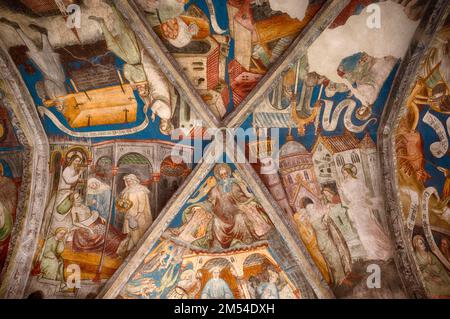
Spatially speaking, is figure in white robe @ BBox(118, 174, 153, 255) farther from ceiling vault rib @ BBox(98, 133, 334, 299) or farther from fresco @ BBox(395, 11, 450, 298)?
fresco @ BBox(395, 11, 450, 298)

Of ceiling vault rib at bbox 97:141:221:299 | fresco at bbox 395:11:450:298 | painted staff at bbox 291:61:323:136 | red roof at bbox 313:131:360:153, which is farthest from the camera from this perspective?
ceiling vault rib at bbox 97:141:221:299

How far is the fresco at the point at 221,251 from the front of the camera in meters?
9.05

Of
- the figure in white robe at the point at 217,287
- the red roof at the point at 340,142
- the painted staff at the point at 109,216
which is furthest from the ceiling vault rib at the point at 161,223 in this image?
the red roof at the point at 340,142

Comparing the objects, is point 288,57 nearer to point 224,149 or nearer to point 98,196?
point 224,149

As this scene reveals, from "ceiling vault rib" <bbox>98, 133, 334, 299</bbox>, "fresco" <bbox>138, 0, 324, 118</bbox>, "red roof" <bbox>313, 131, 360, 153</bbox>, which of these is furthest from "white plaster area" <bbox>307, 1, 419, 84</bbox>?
"ceiling vault rib" <bbox>98, 133, 334, 299</bbox>

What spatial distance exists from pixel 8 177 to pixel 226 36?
165 inches

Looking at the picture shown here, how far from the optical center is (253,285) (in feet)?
30.2

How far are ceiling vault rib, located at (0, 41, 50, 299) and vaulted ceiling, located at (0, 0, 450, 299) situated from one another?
0.03 m

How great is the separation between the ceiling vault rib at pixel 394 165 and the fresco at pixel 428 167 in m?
0.09

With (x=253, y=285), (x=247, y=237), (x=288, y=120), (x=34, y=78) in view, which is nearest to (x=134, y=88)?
(x=34, y=78)

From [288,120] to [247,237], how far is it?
2309 millimetres

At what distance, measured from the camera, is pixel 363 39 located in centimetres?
774

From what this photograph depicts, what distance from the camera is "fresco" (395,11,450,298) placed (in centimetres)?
735

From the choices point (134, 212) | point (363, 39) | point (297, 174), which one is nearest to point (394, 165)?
point (297, 174)
